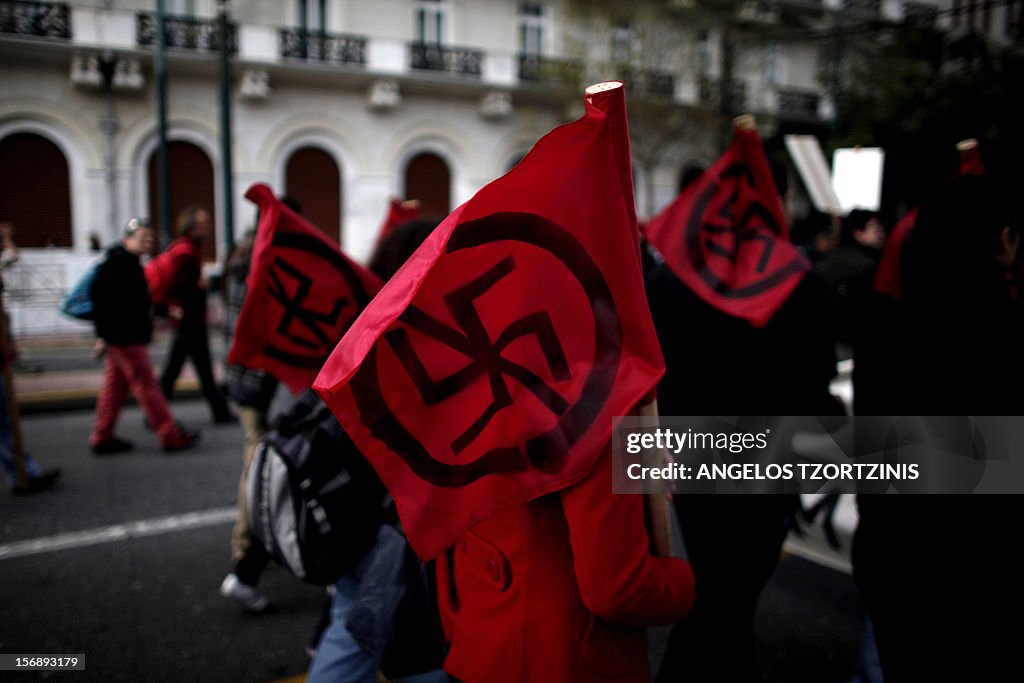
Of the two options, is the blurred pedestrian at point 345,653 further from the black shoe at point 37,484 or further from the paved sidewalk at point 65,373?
the paved sidewalk at point 65,373

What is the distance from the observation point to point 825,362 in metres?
2.35

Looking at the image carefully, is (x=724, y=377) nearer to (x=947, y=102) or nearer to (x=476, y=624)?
(x=476, y=624)

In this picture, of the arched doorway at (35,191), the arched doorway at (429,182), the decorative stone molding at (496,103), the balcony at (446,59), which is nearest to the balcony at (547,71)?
the decorative stone molding at (496,103)

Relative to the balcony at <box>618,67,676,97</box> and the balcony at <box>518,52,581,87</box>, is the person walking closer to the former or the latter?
the balcony at <box>518,52,581,87</box>

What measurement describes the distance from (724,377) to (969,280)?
2.35ft

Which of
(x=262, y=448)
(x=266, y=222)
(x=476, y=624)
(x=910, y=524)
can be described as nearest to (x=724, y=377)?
(x=910, y=524)

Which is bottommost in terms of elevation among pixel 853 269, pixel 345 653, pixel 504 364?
pixel 345 653

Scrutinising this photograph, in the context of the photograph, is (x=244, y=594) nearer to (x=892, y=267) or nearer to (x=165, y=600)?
(x=165, y=600)

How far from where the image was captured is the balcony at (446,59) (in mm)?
18297

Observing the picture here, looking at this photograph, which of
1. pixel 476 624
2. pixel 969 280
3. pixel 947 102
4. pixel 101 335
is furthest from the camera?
pixel 947 102

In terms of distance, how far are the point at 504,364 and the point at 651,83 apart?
1812cm

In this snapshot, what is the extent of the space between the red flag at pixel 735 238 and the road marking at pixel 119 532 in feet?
10.8

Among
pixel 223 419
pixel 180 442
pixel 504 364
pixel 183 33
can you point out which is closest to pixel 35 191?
pixel 183 33

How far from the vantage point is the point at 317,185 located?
18.0m
